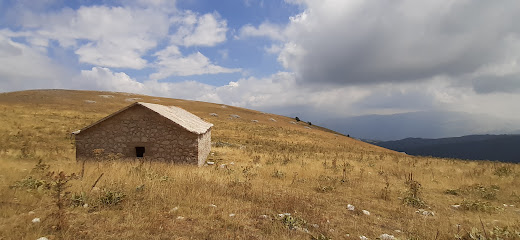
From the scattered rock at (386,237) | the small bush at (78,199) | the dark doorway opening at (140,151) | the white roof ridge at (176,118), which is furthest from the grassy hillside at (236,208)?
the white roof ridge at (176,118)

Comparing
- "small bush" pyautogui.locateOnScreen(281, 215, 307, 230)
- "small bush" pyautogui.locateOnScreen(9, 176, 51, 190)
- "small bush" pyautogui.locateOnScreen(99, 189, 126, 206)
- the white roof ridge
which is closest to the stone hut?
the white roof ridge

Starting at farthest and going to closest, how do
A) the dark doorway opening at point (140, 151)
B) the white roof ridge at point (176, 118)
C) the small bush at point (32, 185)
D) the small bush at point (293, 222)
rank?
the dark doorway opening at point (140, 151)
the white roof ridge at point (176, 118)
the small bush at point (32, 185)
the small bush at point (293, 222)

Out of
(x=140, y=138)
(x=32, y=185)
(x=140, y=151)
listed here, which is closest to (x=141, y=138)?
(x=140, y=138)

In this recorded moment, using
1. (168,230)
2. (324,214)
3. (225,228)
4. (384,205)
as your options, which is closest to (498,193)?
(384,205)

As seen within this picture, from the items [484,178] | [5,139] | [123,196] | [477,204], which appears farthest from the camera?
[5,139]

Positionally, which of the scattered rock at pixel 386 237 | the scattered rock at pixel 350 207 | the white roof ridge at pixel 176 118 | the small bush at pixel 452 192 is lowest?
the small bush at pixel 452 192

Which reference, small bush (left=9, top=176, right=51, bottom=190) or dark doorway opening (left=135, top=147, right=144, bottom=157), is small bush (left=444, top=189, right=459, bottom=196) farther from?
dark doorway opening (left=135, top=147, right=144, bottom=157)

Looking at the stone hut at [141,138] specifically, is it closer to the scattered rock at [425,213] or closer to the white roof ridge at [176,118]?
the white roof ridge at [176,118]

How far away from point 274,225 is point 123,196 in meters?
4.38

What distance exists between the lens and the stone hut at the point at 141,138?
15438 millimetres

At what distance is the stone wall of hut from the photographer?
15438 millimetres

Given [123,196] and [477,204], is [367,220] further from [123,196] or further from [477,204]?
[123,196]

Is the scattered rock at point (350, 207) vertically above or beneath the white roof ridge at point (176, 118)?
beneath

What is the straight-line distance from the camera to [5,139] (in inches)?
851
